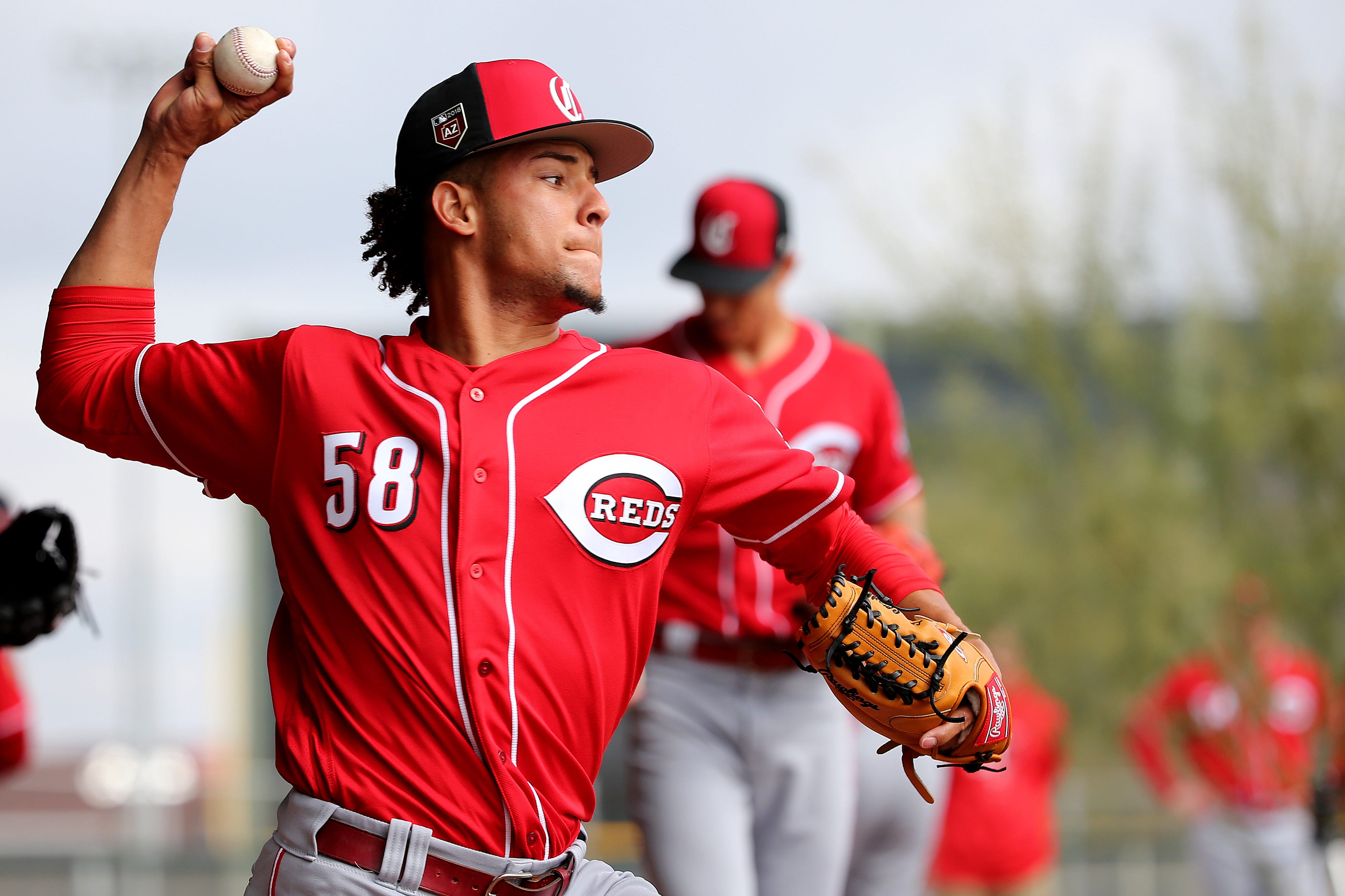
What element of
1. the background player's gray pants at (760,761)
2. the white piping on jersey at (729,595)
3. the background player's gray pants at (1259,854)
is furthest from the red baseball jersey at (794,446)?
the background player's gray pants at (1259,854)

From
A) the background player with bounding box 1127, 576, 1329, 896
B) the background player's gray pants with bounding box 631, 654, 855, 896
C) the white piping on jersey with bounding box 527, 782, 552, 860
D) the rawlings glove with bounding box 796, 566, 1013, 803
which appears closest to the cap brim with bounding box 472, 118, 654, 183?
the rawlings glove with bounding box 796, 566, 1013, 803

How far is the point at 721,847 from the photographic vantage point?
3986 millimetres

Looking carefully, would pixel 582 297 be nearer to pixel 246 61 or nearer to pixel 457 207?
pixel 457 207

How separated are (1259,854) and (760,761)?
653cm

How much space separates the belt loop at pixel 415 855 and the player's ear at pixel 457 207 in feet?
3.68

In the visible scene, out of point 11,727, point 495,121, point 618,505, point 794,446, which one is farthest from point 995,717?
point 11,727

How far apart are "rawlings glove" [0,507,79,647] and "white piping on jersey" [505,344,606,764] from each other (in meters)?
1.51

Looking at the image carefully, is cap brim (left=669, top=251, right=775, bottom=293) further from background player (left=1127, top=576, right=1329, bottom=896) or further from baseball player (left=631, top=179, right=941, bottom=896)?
background player (left=1127, top=576, right=1329, bottom=896)

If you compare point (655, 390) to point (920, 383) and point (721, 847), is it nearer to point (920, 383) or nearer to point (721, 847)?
point (721, 847)

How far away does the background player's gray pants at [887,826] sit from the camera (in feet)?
14.5

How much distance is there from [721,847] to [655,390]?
167 centimetres

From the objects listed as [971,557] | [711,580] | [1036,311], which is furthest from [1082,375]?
[711,580]

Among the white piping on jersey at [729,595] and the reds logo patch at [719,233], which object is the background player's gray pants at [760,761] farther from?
the reds logo patch at [719,233]

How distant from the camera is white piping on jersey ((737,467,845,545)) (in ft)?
9.49
